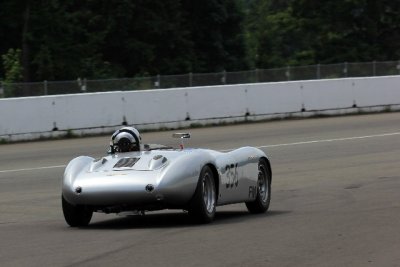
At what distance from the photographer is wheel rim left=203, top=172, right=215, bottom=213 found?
1023cm

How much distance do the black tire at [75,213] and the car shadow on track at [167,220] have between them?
105 mm

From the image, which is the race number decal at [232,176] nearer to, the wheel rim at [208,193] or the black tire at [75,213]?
the wheel rim at [208,193]

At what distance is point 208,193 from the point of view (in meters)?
10.3

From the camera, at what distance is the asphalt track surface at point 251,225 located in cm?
792

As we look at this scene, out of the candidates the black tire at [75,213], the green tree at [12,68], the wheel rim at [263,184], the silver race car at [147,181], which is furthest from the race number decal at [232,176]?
the green tree at [12,68]

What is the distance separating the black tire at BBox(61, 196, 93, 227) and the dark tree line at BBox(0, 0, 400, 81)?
4097 centimetres

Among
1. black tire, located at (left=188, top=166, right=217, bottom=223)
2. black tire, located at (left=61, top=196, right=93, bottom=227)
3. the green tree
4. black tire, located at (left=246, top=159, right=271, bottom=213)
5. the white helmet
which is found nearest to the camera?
black tire, located at (left=188, top=166, right=217, bottom=223)

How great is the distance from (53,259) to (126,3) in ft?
172

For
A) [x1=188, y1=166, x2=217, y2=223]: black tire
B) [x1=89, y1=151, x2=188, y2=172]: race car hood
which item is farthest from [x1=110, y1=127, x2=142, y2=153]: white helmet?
[x1=188, y1=166, x2=217, y2=223]: black tire

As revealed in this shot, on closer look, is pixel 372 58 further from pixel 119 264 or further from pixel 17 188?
pixel 119 264

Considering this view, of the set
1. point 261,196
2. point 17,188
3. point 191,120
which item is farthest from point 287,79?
point 261,196

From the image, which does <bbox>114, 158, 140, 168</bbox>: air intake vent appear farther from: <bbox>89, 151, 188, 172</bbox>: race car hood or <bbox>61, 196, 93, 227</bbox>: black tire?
<bbox>61, 196, 93, 227</bbox>: black tire

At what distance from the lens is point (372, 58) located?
67188mm

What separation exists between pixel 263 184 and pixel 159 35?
169 feet
